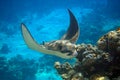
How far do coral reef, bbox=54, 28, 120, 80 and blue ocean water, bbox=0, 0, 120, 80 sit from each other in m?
16.2

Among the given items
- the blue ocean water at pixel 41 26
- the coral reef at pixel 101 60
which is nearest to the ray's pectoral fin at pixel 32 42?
the coral reef at pixel 101 60

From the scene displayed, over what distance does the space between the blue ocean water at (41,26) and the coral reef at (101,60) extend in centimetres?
1623

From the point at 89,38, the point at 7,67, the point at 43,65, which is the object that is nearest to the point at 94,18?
the point at 89,38

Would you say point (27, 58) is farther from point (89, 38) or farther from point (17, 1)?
point (17, 1)

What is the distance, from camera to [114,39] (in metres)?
5.49

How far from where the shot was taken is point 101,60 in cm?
571

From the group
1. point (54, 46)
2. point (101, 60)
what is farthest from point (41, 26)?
point (101, 60)

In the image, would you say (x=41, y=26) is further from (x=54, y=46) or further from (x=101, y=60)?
(x=101, y=60)

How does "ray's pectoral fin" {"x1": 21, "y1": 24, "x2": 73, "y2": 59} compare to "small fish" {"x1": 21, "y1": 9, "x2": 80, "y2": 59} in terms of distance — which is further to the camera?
"small fish" {"x1": 21, "y1": 9, "x2": 80, "y2": 59}

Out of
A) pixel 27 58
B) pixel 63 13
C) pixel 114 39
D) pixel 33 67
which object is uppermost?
pixel 63 13

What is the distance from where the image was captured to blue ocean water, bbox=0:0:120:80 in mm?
25375

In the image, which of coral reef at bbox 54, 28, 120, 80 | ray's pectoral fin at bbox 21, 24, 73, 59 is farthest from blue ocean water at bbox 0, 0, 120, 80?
ray's pectoral fin at bbox 21, 24, 73, 59

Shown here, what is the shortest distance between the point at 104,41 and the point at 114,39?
37cm

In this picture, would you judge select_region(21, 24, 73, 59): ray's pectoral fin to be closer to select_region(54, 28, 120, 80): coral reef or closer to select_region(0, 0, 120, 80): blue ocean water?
select_region(54, 28, 120, 80): coral reef
